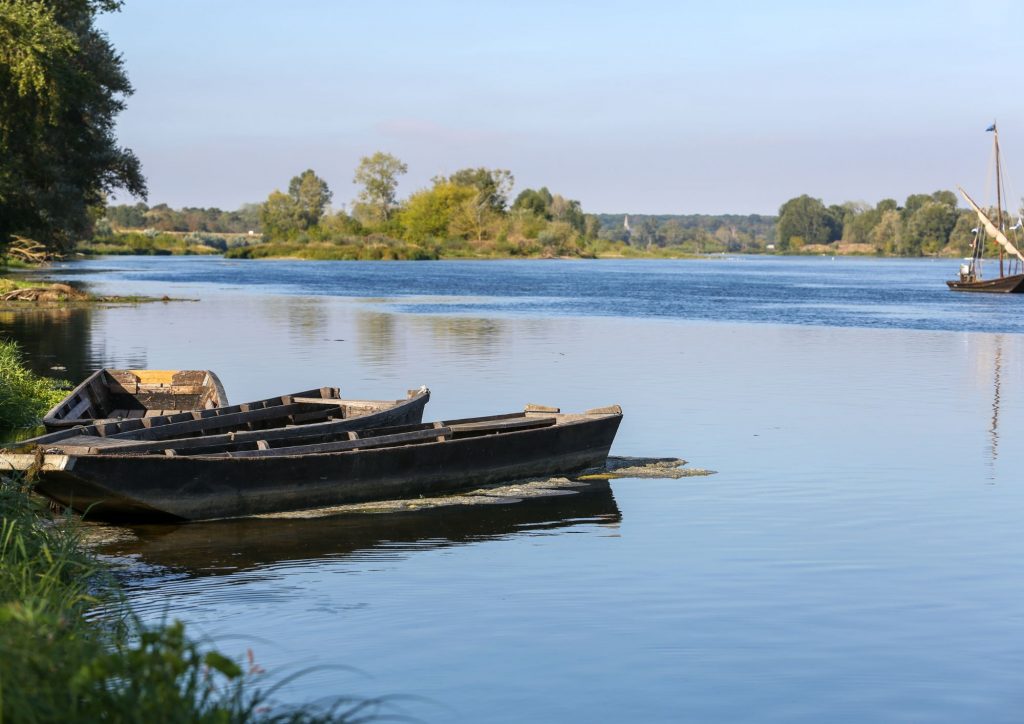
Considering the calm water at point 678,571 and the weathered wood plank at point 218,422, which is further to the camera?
the weathered wood plank at point 218,422

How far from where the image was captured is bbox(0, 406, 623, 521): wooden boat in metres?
12.9

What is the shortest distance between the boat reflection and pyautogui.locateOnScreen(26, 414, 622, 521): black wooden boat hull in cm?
24

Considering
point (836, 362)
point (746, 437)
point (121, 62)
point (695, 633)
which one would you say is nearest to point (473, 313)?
point (121, 62)

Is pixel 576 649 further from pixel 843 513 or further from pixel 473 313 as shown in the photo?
pixel 473 313

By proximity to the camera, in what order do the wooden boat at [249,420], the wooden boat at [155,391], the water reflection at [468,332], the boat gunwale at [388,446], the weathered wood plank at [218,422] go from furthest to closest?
the water reflection at [468,332] < the wooden boat at [155,391] < the weathered wood plank at [218,422] < the wooden boat at [249,420] < the boat gunwale at [388,446]

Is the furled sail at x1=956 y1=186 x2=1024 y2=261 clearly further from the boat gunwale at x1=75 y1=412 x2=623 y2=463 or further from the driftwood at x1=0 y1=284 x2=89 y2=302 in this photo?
the boat gunwale at x1=75 y1=412 x2=623 y2=463

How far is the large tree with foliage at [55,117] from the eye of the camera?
29547 mm

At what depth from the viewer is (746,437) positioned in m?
20.6

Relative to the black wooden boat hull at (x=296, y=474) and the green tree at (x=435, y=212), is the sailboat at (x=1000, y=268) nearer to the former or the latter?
the black wooden boat hull at (x=296, y=474)

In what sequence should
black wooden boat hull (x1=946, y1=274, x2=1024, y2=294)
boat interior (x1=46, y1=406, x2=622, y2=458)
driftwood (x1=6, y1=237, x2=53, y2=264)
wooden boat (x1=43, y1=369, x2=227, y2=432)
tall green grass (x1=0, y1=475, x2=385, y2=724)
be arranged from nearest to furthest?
tall green grass (x1=0, y1=475, x2=385, y2=724) → boat interior (x1=46, y1=406, x2=622, y2=458) → wooden boat (x1=43, y1=369, x2=227, y2=432) → driftwood (x1=6, y1=237, x2=53, y2=264) → black wooden boat hull (x1=946, y1=274, x2=1024, y2=294)

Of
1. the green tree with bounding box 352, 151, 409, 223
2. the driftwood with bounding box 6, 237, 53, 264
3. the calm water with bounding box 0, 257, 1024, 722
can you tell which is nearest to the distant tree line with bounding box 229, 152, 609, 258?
the green tree with bounding box 352, 151, 409, 223

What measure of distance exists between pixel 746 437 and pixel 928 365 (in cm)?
1522

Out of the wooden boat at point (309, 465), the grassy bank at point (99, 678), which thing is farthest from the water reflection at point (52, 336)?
the grassy bank at point (99, 678)

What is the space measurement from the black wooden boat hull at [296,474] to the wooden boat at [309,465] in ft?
0.04
